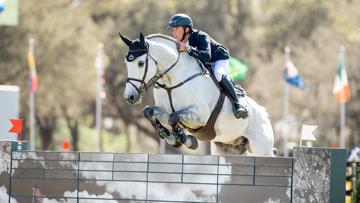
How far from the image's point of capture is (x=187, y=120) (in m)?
9.22

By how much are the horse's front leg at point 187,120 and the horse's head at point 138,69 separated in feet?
1.46

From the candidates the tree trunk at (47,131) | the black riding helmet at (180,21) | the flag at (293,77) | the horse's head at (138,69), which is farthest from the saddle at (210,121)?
the tree trunk at (47,131)

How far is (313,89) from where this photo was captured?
36.1m

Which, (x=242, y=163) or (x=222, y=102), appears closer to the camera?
(x=242, y=163)

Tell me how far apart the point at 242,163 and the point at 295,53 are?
30.9 metres

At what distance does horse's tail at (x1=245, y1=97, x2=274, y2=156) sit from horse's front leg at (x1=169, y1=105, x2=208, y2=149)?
49.5 inches

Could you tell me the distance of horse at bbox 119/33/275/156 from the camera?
898cm

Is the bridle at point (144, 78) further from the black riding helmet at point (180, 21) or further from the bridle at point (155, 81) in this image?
the black riding helmet at point (180, 21)

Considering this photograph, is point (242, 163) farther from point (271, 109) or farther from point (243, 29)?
point (243, 29)

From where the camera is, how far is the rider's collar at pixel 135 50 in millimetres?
8955

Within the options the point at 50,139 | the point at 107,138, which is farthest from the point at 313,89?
the point at 107,138

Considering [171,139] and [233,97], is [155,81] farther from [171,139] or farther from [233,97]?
[233,97]

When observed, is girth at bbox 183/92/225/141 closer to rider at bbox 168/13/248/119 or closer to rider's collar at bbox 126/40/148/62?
rider at bbox 168/13/248/119

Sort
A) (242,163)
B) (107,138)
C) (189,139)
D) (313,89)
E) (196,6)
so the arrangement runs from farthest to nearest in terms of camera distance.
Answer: (107,138)
(196,6)
(313,89)
(189,139)
(242,163)
